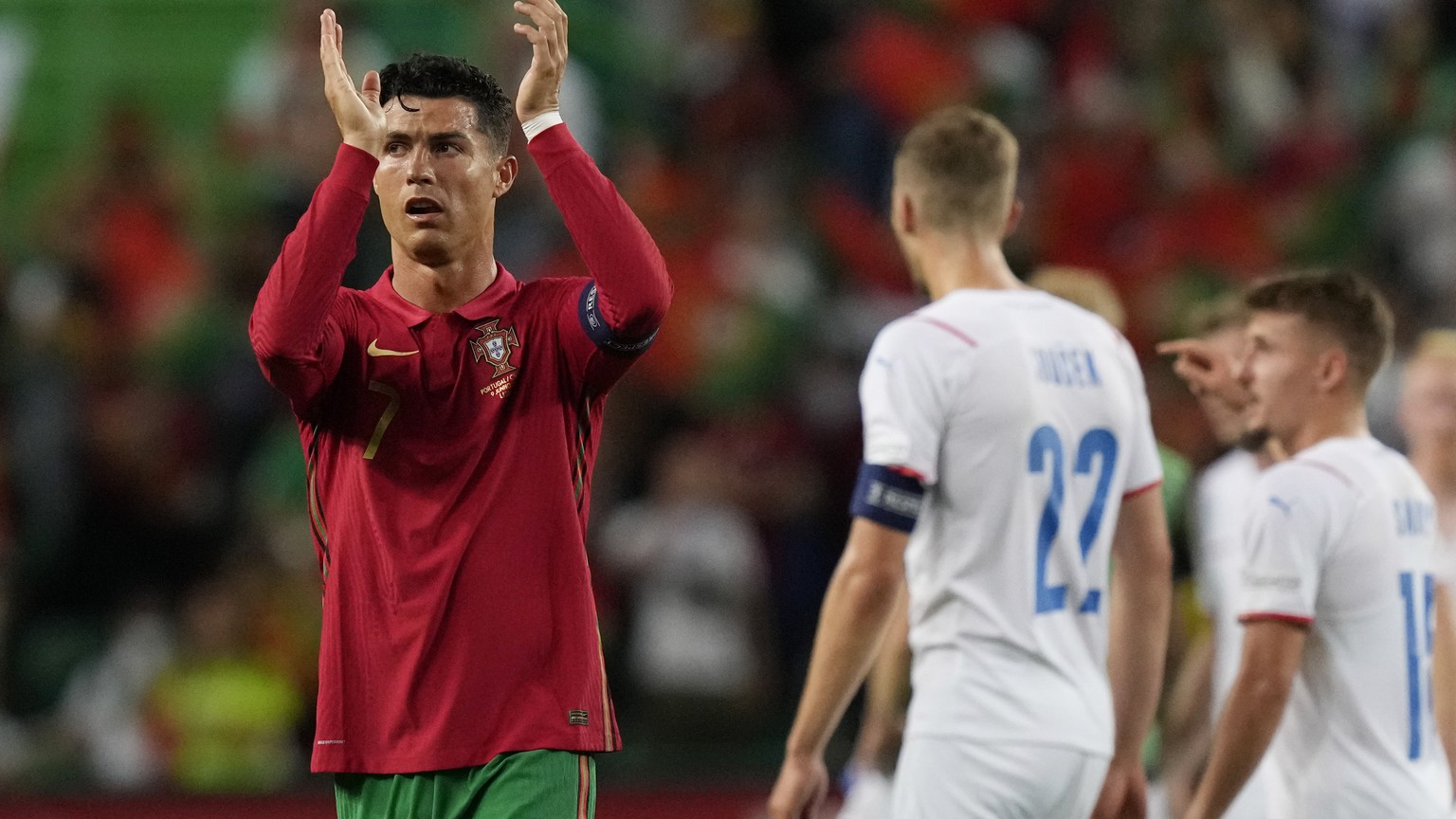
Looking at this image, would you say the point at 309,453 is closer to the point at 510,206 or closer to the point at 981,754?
the point at 981,754

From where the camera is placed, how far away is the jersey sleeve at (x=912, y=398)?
4.16m

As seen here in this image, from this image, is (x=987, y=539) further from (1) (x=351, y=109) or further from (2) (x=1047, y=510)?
(1) (x=351, y=109)

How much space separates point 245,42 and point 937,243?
7.76 m

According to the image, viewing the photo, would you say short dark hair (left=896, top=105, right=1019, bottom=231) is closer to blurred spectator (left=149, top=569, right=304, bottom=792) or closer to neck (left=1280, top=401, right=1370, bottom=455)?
neck (left=1280, top=401, right=1370, bottom=455)

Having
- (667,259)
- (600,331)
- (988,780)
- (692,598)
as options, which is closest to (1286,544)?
(988,780)

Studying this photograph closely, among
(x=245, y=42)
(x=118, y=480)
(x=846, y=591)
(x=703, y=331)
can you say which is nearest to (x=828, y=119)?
(x=703, y=331)

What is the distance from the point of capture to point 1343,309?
4.71 metres

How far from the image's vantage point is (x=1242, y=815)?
580 centimetres

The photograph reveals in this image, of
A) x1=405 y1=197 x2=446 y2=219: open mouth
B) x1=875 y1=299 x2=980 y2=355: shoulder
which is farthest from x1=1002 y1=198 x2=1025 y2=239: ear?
x1=405 y1=197 x2=446 y2=219: open mouth

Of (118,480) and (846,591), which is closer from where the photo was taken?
(846,591)

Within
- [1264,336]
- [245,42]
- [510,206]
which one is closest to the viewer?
[1264,336]

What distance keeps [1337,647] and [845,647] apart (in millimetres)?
1268

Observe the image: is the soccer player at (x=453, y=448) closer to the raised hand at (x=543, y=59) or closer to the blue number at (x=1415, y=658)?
the raised hand at (x=543, y=59)

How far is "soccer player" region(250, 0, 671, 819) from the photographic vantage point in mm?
3662
